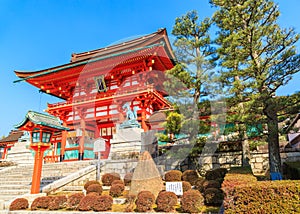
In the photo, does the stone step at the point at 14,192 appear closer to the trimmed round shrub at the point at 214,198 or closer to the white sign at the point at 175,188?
the white sign at the point at 175,188

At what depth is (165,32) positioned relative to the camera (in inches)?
607

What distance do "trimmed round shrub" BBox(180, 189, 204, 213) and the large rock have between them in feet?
4.66

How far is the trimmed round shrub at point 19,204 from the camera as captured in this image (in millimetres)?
6361

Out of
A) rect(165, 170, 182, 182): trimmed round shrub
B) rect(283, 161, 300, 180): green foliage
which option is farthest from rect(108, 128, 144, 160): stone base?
rect(283, 161, 300, 180): green foliage

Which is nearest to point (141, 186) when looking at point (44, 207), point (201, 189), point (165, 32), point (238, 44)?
point (201, 189)

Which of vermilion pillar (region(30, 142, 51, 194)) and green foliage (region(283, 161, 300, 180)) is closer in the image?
green foliage (region(283, 161, 300, 180))

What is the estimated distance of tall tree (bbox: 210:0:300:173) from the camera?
5.88 meters

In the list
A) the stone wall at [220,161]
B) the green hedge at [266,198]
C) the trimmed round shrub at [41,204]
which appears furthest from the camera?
the stone wall at [220,161]

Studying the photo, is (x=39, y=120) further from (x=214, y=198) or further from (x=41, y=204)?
(x=214, y=198)

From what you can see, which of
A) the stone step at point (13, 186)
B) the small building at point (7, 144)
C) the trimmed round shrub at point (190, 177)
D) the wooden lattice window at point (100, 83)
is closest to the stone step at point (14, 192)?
the stone step at point (13, 186)

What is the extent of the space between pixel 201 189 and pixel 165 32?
12.1 metres

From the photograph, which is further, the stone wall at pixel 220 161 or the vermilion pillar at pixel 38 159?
the stone wall at pixel 220 161

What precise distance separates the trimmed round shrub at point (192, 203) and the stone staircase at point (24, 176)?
622 cm

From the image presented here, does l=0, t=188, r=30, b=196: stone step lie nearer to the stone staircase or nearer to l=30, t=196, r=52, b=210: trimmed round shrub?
the stone staircase
